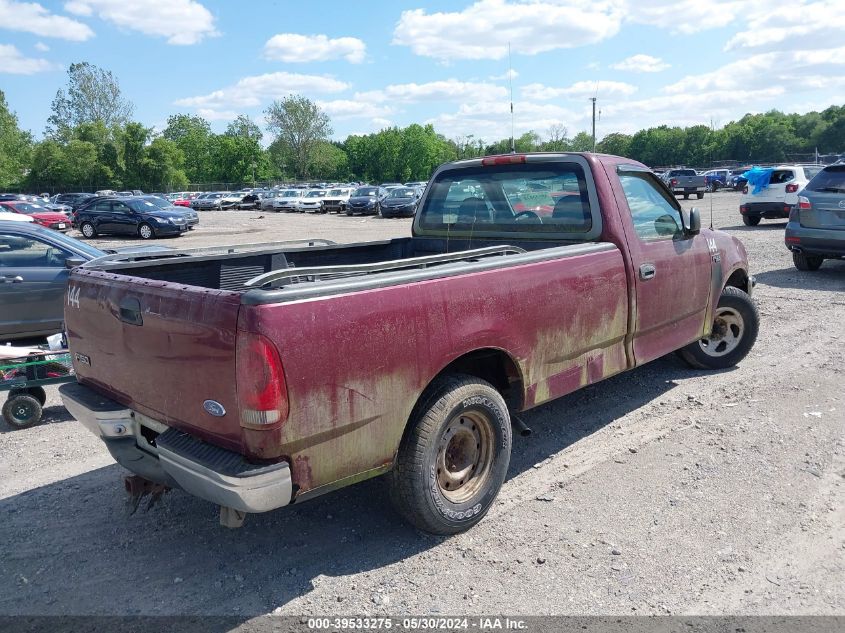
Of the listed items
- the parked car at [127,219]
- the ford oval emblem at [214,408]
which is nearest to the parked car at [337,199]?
the parked car at [127,219]

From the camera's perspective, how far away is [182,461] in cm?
297

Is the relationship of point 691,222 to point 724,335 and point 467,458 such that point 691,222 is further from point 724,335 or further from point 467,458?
point 467,458

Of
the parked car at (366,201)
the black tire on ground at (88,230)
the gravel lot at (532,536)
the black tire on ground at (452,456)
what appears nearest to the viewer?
the gravel lot at (532,536)

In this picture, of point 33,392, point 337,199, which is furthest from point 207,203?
point 33,392

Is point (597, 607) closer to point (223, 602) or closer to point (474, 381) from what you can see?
point (474, 381)

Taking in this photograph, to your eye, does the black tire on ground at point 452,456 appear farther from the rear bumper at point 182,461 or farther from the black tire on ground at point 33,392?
the black tire on ground at point 33,392

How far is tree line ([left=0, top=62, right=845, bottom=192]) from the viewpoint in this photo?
73.4 meters

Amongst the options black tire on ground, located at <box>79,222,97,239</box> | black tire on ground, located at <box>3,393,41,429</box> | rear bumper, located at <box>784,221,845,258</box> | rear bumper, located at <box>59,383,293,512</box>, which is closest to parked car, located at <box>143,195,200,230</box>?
black tire on ground, located at <box>79,222,97,239</box>

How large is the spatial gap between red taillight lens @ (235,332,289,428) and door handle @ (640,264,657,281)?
2960 millimetres

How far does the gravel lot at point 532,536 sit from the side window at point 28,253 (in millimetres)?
3290

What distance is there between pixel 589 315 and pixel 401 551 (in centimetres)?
185

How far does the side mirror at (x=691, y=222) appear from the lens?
531 centimetres

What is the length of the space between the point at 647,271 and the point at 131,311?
3.39 m

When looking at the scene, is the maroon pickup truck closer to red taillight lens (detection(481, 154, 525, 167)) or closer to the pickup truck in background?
red taillight lens (detection(481, 154, 525, 167))
